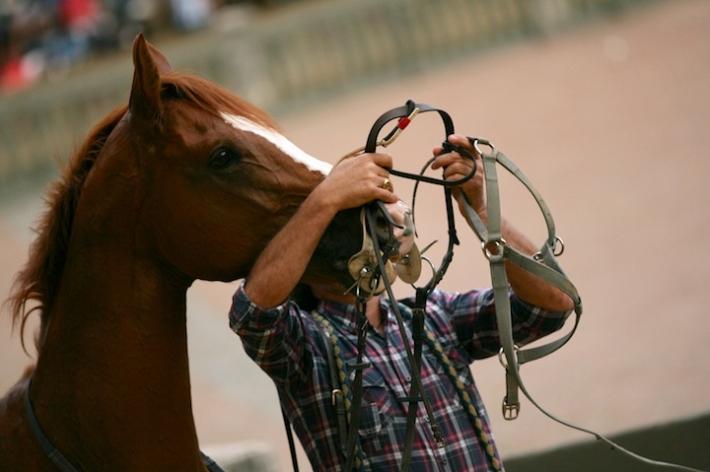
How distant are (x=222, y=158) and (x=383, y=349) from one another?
1.89 ft

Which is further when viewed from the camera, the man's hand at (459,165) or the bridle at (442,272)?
the man's hand at (459,165)

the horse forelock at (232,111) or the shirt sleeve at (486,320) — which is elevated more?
the horse forelock at (232,111)

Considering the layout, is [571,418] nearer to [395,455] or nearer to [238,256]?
[395,455]

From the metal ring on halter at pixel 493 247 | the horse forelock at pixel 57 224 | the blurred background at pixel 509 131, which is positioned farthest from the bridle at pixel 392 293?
the blurred background at pixel 509 131

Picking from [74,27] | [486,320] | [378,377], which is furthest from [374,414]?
[74,27]

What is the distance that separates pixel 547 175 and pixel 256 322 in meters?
5.45

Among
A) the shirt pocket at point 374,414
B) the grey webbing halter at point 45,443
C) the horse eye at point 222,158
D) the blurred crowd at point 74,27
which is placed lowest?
the shirt pocket at point 374,414

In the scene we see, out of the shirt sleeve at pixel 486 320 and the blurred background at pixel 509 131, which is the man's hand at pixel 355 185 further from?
the blurred background at pixel 509 131

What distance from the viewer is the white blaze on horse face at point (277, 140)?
206 centimetres

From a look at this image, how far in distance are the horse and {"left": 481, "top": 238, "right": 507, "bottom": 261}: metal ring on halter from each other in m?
0.29

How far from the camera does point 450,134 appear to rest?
2.20m

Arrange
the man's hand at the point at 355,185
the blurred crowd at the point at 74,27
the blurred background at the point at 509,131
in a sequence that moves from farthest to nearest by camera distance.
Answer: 1. the blurred crowd at the point at 74,27
2. the blurred background at the point at 509,131
3. the man's hand at the point at 355,185

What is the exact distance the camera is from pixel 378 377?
7.39 feet

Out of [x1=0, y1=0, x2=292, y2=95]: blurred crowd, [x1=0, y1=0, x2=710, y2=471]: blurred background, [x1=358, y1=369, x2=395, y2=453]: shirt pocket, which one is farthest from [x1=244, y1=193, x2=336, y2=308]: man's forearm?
[x1=0, y1=0, x2=292, y2=95]: blurred crowd
